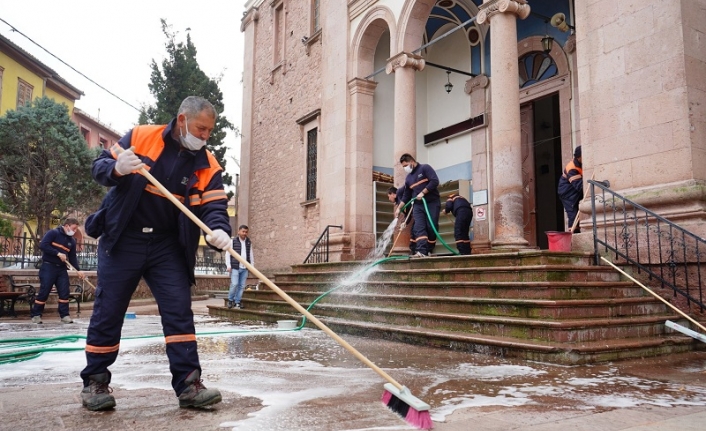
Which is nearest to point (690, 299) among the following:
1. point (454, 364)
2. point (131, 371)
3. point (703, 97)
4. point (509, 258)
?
point (509, 258)

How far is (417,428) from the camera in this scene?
269 cm

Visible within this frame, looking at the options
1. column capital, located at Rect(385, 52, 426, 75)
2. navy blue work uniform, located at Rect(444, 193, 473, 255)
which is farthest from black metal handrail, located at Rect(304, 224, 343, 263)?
column capital, located at Rect(385, 52, 426, 75)

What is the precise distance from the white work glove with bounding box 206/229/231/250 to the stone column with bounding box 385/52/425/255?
8.04 meters

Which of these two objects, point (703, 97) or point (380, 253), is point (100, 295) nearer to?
point (703, 97)

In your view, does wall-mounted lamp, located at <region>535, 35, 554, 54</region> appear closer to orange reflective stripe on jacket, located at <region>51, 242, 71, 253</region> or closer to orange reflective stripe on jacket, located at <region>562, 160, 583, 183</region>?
orange reflective stripe on jacket, located at <region>562, 160, 583, 183</region>

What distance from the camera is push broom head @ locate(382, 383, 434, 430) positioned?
105 inches

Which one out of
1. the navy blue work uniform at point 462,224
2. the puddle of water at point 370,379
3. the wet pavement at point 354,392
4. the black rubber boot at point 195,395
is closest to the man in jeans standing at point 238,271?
the navy blue work uniform at point 462,224

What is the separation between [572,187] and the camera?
8195mm

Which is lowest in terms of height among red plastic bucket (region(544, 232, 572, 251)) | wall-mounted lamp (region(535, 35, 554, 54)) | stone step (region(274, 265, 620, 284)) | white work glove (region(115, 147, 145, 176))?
stone step (region(274, 265, 620, 284))

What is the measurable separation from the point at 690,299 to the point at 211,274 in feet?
60.4

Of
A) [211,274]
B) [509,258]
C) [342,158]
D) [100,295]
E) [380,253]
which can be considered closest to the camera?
[100,295]

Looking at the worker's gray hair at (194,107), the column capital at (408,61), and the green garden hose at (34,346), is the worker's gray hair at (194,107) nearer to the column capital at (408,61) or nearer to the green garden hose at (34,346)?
the green garden hose at (34,346)

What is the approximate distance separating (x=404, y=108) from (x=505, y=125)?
3250 millimetres

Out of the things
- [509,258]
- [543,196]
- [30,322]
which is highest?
[543,196]
